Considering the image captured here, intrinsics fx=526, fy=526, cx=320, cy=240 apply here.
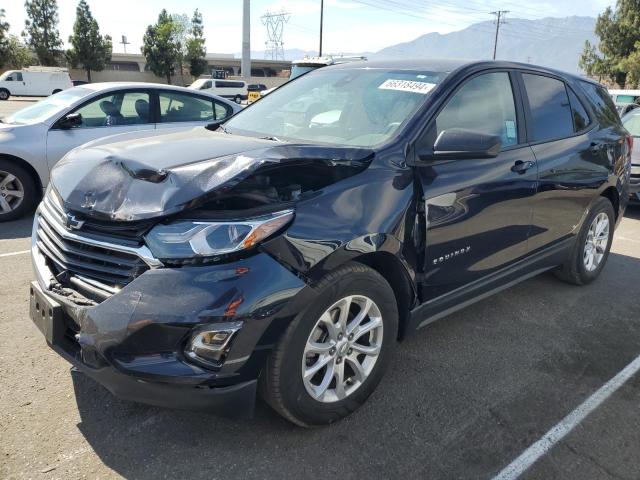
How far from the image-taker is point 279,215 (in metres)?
2.21

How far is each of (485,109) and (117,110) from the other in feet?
16.1

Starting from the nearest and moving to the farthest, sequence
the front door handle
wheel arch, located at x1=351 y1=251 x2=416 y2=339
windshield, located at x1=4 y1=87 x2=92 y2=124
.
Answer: wheel arch, located at x1=351 y1=251 x2=416 y2=339
the front door handle
windshield, located at x1=4 y1=87 x2=92 y2=124

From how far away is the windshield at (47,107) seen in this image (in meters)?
6.35

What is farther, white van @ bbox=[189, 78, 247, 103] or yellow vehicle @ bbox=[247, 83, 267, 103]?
white van @ bbox=[189, 78, 247, 103]

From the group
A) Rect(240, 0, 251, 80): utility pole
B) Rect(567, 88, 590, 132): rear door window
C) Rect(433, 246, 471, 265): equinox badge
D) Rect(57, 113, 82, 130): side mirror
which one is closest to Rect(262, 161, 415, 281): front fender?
Rect(433, 246, 471, 265): equinox badge

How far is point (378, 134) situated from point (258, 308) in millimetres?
1318

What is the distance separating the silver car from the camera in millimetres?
6074

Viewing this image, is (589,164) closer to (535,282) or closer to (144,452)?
(535,282)

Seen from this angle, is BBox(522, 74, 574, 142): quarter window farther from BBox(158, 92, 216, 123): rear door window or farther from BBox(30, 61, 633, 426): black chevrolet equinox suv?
BBox(158, 92, 216, 123): rear door window

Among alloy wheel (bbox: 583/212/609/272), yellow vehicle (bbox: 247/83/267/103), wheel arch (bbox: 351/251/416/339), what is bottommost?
yellow vehicle (bbox: 247/83/267/103)

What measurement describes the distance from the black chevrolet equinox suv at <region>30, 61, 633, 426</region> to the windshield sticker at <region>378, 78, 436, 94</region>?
14mm

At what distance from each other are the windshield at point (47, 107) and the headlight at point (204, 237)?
507cm

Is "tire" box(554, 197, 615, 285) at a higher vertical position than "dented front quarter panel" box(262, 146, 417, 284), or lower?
lower

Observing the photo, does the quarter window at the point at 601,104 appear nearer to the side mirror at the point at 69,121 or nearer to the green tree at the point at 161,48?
the side mirror at the point at 69,121
